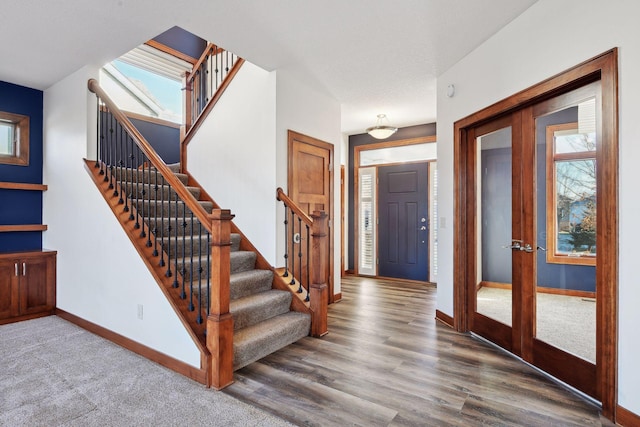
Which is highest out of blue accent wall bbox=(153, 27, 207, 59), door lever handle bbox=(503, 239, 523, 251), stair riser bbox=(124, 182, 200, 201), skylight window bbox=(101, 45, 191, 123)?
blue accent wall bbox=(153, 27, 207, 59)

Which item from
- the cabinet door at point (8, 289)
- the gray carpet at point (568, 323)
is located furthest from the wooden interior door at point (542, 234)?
the cabinet door at point (8, 289)

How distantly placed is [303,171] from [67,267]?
9.29 ft

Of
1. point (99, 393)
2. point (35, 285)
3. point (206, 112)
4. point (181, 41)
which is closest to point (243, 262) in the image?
point (99, 393)

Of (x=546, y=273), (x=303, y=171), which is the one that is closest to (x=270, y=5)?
(x=303, y=171)

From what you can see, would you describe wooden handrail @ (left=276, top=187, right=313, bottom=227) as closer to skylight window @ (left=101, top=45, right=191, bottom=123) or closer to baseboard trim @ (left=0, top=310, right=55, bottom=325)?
skylight window @ (left=101, top=45, right=191, bottom=123)

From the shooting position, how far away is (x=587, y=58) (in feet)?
6.93

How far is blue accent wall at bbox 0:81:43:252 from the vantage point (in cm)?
397

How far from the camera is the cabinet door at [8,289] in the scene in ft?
11.9

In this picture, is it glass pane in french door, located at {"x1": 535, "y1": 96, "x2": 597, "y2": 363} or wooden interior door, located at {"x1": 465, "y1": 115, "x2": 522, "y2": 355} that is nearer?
glass pane in french door, located at {"x1": 535, "y1": 96, "x2": 597, "y2": 363}

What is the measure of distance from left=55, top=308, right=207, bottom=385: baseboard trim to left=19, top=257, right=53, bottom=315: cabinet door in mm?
511

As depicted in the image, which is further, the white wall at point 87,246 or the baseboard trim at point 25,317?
the baseboard trim at point 25,317

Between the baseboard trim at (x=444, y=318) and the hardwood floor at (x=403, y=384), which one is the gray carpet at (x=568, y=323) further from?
the baseboard trim at (x=444, y=318)

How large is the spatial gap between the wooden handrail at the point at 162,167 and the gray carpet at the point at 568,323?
2.51 m

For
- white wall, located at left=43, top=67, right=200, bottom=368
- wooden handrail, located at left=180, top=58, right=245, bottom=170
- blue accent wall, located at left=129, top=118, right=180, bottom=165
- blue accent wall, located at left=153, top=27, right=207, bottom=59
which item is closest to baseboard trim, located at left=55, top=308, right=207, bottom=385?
white wall, located at left=43, top=67, right=200, bottom=368
